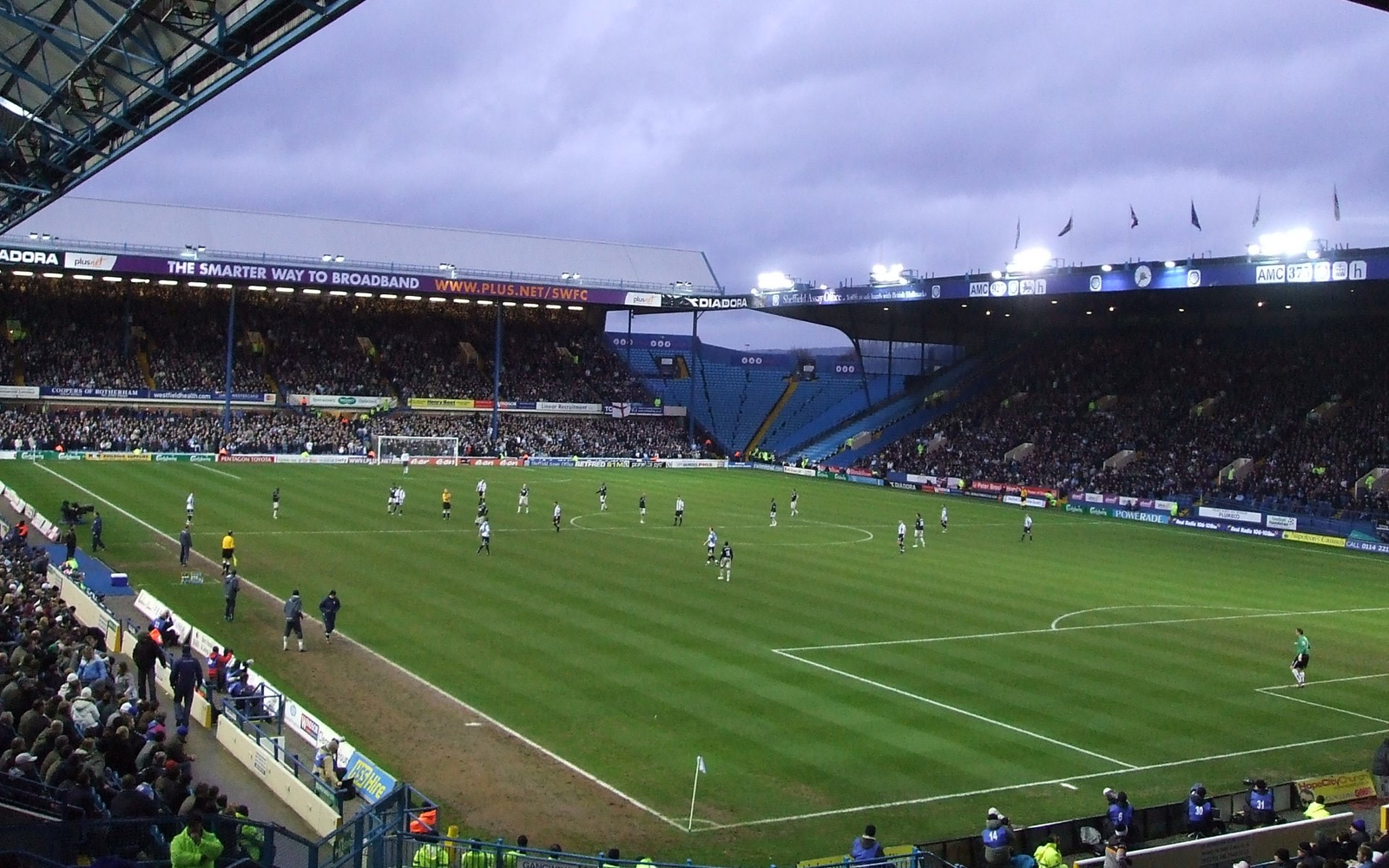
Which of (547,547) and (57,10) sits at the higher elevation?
(57,10)

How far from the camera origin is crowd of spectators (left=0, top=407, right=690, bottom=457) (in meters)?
73.6

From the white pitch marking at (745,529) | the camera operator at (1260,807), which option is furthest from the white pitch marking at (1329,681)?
the white pitch marking at (745,529)

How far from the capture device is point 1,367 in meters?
77.9

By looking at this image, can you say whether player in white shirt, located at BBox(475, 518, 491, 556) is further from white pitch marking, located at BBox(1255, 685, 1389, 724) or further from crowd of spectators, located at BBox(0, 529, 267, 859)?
white pitch marking, located at BBox(1255, 685, 1389, 724)

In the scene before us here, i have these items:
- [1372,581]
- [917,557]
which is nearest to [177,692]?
[917,557]

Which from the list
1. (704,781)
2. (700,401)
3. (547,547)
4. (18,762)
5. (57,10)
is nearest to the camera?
(18,762)

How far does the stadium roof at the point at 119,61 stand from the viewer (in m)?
14.1

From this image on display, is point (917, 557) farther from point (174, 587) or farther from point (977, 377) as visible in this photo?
point (977, 377)

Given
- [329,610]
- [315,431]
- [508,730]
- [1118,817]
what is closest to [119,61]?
[508,730]

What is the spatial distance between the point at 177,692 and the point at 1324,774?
20.5 m

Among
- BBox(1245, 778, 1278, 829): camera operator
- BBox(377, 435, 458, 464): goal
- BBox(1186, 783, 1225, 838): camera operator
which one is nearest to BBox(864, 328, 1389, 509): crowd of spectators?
BBox(377, 435, 458, 464): goal

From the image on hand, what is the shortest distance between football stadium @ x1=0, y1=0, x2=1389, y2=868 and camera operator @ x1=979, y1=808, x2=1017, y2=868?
0.07 metres

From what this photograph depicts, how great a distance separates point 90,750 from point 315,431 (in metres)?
70.8

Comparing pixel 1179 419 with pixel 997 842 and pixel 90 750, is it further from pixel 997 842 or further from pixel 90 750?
pixel 90 750
